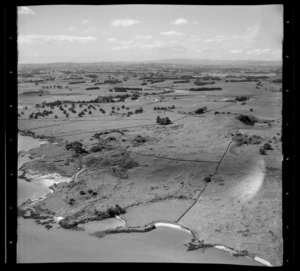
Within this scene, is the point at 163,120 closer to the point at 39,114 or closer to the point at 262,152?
the point at 262,152

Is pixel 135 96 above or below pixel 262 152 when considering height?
above

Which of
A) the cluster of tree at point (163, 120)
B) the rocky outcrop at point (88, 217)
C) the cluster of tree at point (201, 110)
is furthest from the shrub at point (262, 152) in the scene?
the rocky outcrop at point (88, 217)

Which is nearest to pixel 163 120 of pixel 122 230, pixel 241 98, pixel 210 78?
pixel 210 78

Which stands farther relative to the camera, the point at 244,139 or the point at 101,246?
the point at 244,139

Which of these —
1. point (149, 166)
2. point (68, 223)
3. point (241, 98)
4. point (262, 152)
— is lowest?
point (68, 223)

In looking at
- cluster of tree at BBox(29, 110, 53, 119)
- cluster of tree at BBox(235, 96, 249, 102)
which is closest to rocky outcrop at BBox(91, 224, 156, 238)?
cluster of tree at BBox(29, 110, 53, 119)

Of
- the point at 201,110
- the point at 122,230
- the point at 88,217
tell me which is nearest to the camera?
the point at 122,230

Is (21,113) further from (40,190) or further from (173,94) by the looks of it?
(173,94)

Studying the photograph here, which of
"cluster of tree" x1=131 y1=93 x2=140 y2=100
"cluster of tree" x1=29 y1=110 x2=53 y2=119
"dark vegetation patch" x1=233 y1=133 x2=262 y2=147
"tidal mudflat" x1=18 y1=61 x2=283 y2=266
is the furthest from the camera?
"dark vegetation patch" x1=233 y1=133 x2=262 y2=147

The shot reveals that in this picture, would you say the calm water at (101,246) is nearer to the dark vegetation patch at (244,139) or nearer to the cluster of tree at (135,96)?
the cluster of tree at (135,96)

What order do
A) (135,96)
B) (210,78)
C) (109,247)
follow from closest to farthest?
(109,247) → (210,78) → (135,96)

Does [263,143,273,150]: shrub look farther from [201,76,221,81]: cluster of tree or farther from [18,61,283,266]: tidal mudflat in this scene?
[201,76,221,81]: cluster of tree
